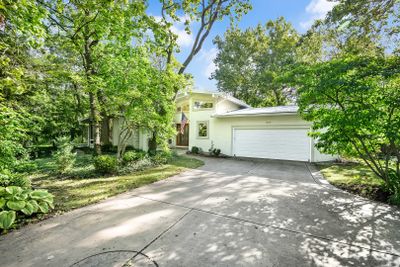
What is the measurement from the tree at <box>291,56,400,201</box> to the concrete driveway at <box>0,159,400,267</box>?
61.3 inches

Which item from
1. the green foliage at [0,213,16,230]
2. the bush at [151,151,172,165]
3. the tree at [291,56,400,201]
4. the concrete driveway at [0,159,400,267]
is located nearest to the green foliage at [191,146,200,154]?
the bush at [151,151,172,165]

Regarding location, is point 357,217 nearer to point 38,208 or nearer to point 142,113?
point 38,208

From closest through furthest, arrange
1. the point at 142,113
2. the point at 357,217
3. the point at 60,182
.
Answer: the point at 357,217, the point at 60,182, the point at 142,113

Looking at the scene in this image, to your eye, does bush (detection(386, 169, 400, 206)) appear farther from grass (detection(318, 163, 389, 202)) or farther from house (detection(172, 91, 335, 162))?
house (detection(172, 91, 335, 162))

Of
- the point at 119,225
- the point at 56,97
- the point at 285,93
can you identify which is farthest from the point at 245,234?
the point at 285,93

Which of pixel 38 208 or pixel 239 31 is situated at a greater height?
pixel 239 31

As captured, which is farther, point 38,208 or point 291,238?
point 38,208

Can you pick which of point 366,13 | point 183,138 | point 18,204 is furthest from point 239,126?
point 18,204

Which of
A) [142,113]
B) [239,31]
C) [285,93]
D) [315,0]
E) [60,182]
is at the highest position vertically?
[239,31]

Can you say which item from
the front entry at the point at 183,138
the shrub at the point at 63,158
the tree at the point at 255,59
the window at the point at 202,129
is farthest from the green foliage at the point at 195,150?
the tree at the point at 255,59

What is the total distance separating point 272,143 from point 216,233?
370 inches

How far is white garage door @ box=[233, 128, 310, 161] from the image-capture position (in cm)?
1089

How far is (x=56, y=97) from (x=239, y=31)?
20.0 meters

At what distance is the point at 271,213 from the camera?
4.18 m
